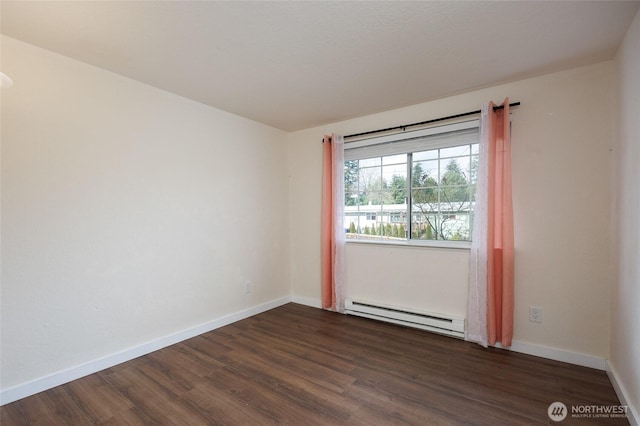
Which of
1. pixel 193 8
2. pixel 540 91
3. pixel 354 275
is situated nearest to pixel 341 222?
pixel 354 275

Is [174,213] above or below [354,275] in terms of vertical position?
above

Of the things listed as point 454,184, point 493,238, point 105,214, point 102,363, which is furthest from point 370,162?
point 102,363

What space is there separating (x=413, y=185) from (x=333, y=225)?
3.62 ft

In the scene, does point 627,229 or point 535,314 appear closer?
point 627,229

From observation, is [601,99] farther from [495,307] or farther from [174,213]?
[174,213]

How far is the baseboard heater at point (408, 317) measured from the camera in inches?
108

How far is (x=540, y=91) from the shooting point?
2.41 metres

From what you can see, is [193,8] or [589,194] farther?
[589,194]

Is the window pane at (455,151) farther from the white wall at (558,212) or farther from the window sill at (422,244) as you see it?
the window sill at (422,244)

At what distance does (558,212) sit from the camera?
7.67 ft

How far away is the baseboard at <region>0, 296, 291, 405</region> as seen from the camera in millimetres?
1871

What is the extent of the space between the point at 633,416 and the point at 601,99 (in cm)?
221

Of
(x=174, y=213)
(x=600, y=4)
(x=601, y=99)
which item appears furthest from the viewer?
(x=174, y=213)

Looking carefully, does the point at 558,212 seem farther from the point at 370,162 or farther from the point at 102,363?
the point at 102,363
